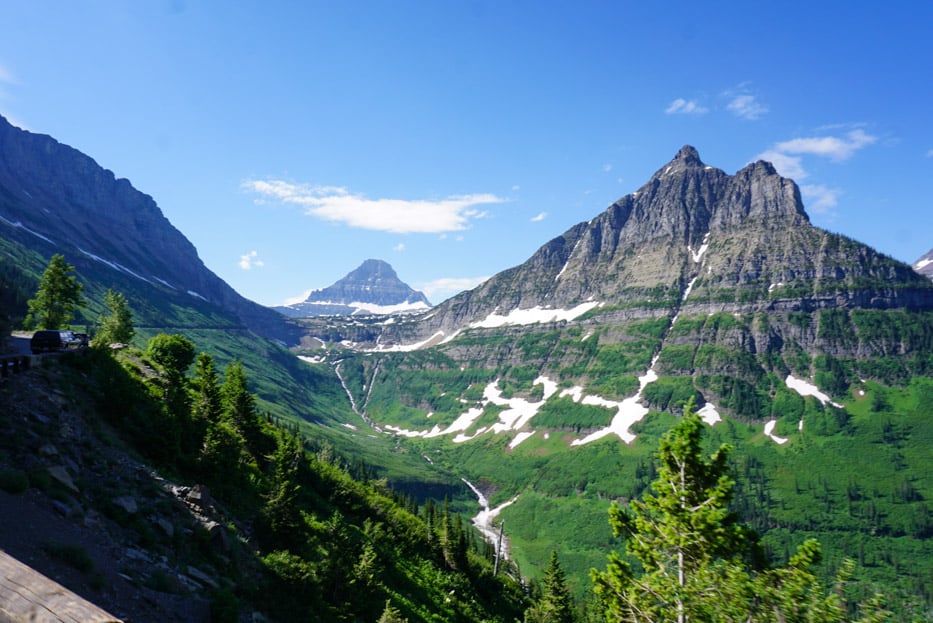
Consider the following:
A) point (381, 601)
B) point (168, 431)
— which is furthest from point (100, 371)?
point (381, 601)

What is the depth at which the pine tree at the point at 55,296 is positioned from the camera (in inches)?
2517

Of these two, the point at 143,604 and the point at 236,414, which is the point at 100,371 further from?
the point at 143,604

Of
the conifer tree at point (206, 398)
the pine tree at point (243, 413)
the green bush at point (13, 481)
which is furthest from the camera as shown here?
the pine tree at point (243, 413)

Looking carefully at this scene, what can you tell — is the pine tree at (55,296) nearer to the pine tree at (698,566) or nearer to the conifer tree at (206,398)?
the conifer tree at (206,398)

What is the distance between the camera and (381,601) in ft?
131

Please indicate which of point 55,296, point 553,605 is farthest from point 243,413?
point 553,605

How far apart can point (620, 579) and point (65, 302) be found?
78.6 m

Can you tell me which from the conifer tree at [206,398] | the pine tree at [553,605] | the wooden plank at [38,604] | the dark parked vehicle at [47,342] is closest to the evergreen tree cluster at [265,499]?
the conifer tree at [206,398]

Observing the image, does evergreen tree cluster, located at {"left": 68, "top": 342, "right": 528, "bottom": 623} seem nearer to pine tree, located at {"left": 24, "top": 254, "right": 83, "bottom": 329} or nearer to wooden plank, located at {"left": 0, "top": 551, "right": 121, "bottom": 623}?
wooden plank, located at {"left": 0, "top": 551, "right": 121, "bottom": 623}

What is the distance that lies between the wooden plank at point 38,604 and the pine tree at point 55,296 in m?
77.2

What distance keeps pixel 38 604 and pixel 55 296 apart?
263ft

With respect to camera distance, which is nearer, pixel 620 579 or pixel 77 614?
pixel 77 614

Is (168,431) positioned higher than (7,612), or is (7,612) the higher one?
(7,612)

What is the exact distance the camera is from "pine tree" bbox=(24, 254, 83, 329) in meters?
63.9
